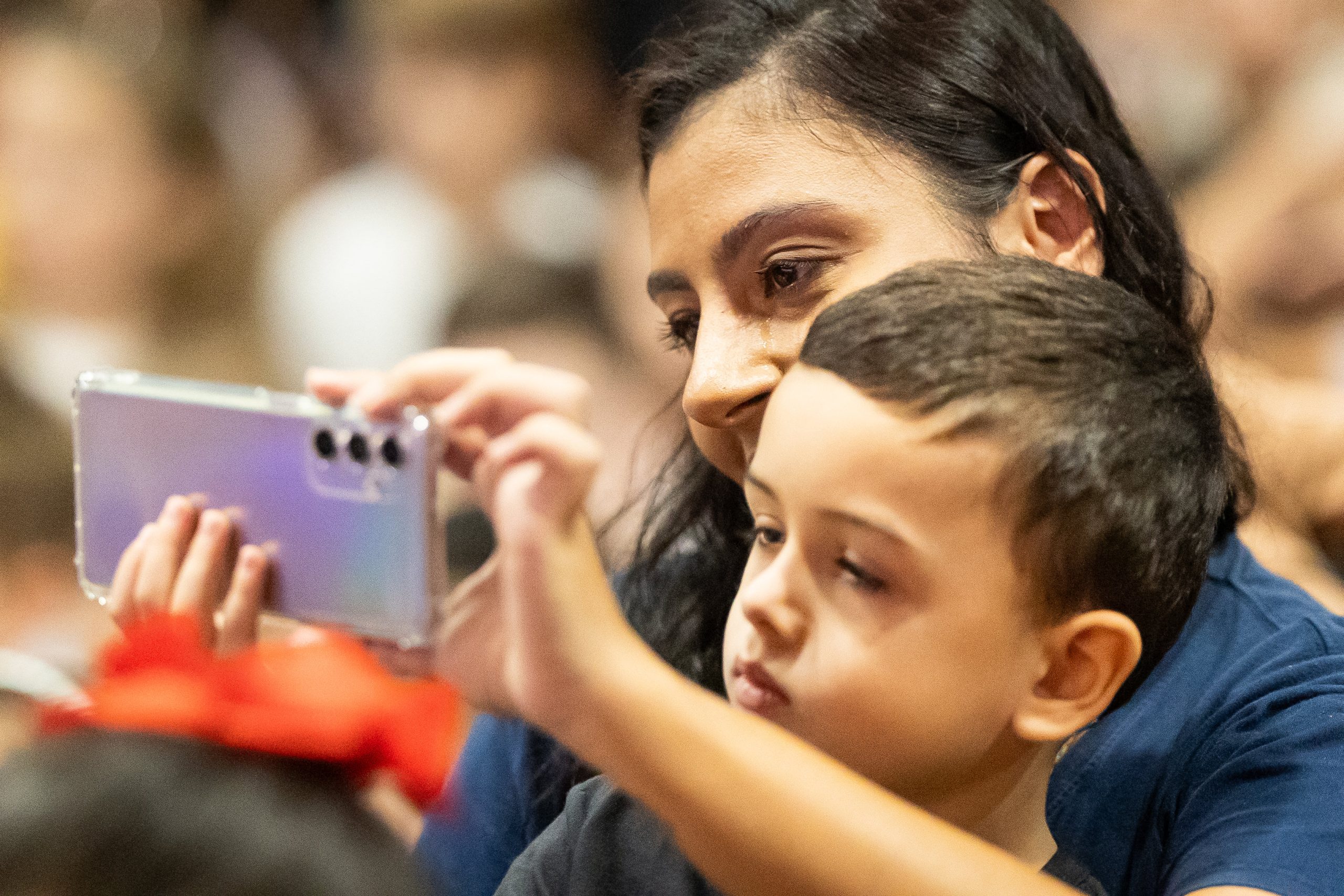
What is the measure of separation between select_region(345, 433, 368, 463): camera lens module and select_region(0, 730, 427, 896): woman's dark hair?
13cm

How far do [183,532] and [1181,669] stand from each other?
0.53m

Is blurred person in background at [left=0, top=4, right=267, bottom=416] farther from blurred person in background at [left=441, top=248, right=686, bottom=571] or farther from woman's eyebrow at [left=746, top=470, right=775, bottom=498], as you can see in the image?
woman's eyebrow at [left=746, top=470, right=775, bottom=498]

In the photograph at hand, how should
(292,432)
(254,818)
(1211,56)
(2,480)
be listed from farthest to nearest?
(1211,56), (2,480), (292,432), (254,818)

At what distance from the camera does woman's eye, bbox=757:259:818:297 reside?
750mm

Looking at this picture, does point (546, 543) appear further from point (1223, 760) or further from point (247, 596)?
point (1223, 760)

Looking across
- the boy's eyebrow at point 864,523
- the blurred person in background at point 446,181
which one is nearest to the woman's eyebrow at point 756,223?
the boy's eyebrow at point 864,523

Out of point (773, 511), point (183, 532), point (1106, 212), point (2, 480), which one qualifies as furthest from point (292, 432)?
point (2, 480)

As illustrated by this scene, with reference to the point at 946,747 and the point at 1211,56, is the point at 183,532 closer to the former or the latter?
the point at 946,747

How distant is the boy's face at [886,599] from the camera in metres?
0.56

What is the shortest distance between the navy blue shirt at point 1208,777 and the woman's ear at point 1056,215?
0.21m

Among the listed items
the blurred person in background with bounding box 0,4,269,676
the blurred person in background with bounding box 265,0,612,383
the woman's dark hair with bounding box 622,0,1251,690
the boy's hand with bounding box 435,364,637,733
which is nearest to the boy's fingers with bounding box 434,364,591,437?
the boy's hand with bounding box 435,364,637,733

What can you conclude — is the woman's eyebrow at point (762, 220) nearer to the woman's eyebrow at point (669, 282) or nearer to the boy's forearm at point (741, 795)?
the woman's eyebrow at point (669, 282)

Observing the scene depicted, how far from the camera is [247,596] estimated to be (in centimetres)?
59

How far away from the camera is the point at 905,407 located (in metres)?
0.57
